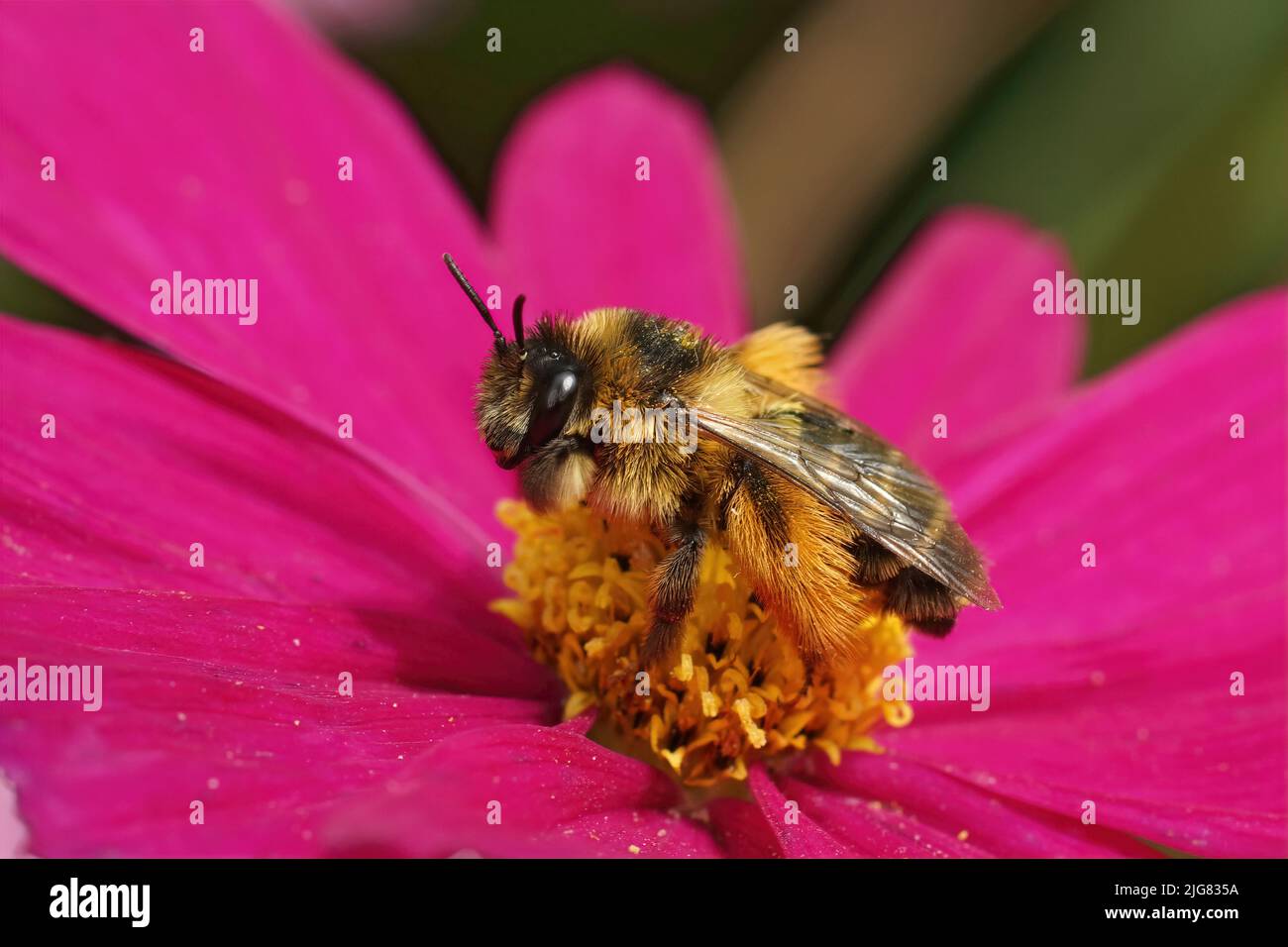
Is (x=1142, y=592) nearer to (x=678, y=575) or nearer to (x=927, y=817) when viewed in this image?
(x=927, y=817)

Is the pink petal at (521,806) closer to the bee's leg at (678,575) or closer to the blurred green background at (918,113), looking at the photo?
the bee's leg at (678,575)

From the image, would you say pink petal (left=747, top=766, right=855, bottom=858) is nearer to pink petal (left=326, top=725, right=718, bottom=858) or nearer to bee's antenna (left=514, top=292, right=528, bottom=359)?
pink petal (left=326, top=725, right=718, bottom=858)

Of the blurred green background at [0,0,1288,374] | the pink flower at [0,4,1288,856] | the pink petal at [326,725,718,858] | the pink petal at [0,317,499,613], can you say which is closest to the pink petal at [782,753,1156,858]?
the pink flower at [0,4,1288,856]

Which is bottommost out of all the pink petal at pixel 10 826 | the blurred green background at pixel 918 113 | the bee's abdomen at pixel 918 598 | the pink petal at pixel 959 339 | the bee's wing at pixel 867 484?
the pink petal at pixel 10 826

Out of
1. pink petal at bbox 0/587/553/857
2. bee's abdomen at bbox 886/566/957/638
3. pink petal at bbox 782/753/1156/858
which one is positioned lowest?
pink petal at bbox 782/753/1156/858

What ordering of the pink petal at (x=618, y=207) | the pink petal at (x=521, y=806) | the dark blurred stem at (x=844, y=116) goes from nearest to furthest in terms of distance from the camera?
the pink petal at (x=521, y=806), the pink petal at (x=618, y=207), the dark blurred stem at (x=844, y=116)

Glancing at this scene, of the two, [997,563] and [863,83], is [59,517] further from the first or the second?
[863,83]

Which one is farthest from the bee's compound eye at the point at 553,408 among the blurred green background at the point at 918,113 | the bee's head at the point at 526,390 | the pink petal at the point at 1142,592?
the blurred green background at the point at 918,113
